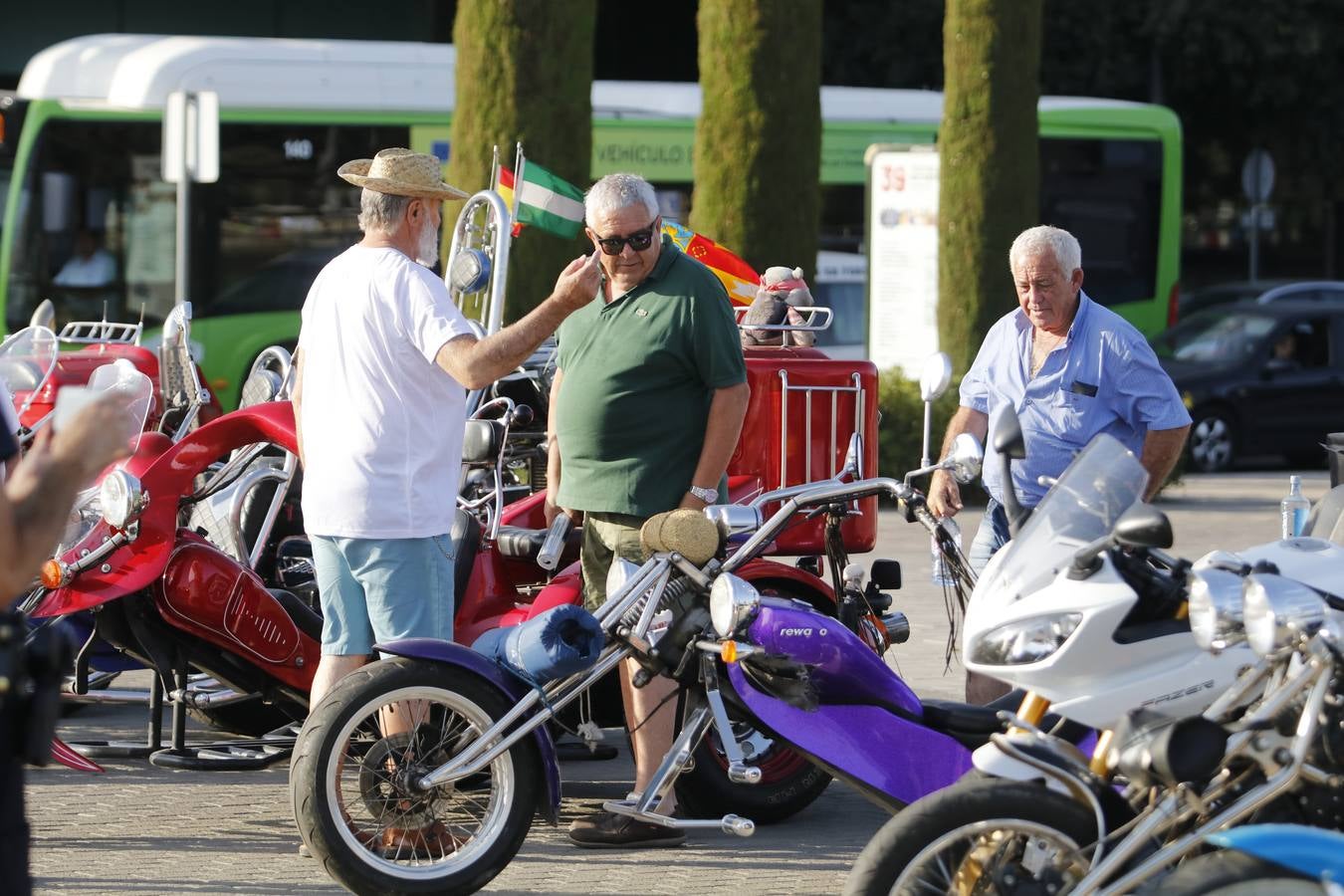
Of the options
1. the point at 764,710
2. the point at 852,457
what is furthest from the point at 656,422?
the point at 764,710

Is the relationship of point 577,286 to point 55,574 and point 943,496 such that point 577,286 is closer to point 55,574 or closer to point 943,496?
point 943,496

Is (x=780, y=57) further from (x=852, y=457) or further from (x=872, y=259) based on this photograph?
(x=852, y=457)

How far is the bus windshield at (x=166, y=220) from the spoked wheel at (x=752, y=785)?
1197 centimetres

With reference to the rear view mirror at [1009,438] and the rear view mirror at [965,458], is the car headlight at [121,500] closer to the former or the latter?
the rear view mirror at [965,458]

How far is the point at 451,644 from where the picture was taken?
5305 millimetres

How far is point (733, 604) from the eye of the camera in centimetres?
498

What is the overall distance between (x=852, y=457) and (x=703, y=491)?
65 cm

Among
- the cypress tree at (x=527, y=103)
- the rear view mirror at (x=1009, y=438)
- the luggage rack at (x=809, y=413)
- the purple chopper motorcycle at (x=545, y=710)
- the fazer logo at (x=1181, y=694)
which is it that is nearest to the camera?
the fazer logo at (x=1181, y=694)

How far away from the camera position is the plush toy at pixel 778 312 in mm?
7738

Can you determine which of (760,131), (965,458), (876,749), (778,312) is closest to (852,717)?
(876,749)

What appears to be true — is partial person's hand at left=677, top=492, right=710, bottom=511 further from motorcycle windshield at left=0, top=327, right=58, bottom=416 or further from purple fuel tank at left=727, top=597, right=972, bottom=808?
motorcycle windshield at left=0, top=327, right=58, bottom=416

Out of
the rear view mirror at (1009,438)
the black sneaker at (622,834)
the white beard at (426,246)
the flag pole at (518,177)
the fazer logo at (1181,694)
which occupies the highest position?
the flag pole at (518,177)

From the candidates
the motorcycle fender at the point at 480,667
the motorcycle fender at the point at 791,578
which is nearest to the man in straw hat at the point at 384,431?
the motorcycle fender at the point at 480,667

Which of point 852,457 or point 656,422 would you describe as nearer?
point 656,422
